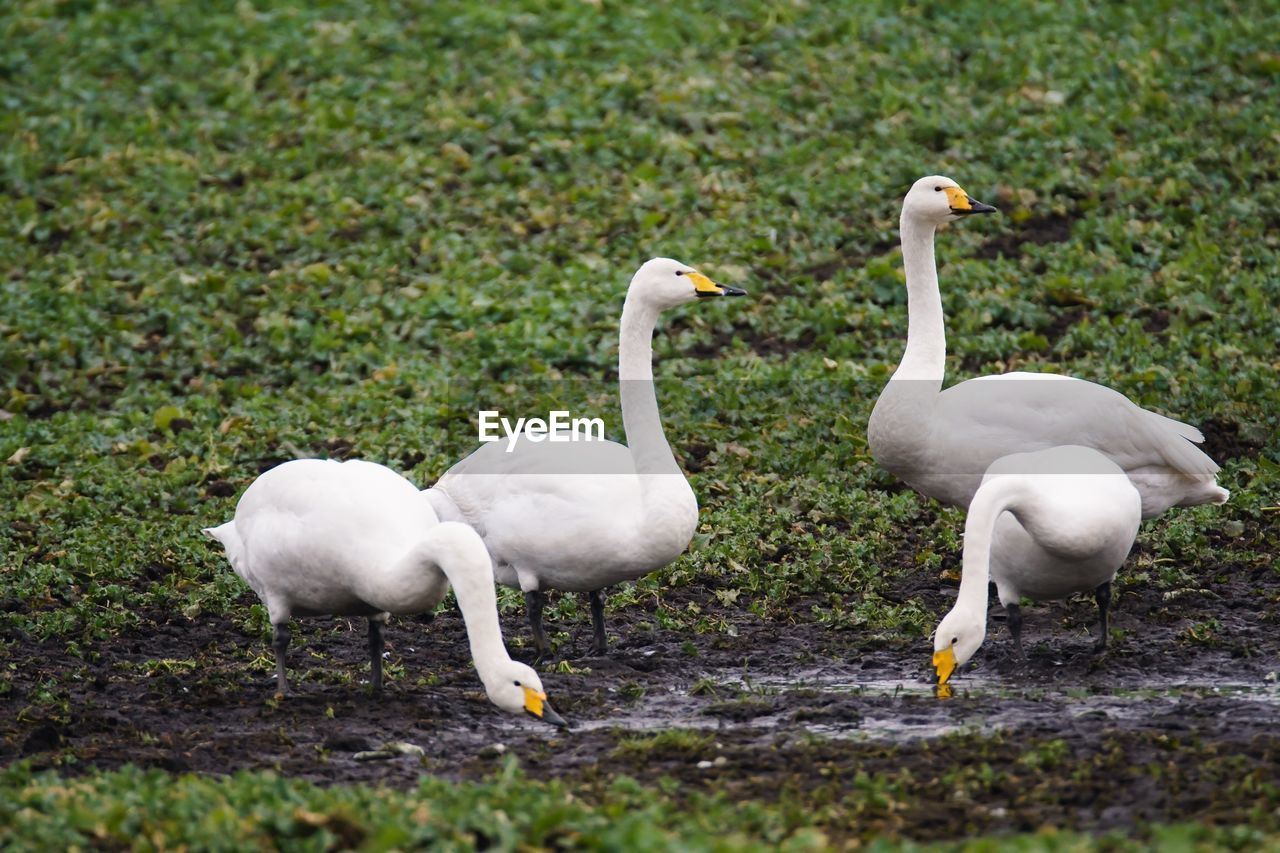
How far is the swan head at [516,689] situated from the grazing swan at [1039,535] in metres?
1.60

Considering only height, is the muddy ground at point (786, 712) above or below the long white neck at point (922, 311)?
below

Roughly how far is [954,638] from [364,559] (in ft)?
7.64

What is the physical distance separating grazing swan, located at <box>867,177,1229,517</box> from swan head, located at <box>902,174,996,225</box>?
932 mm

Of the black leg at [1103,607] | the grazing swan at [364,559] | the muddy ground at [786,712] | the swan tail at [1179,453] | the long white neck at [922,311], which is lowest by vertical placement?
the muddy ground at [786,712]

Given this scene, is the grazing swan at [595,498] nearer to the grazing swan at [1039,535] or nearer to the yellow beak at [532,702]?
the yellow beak at [532,702]

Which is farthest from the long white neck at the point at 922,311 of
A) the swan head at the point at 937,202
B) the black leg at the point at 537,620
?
the black leg at the point at 537,620

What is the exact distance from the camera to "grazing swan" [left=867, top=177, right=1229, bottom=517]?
7.89 metres

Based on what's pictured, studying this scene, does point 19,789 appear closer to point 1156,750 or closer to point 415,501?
point 415,501

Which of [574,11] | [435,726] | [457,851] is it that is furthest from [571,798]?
[574,11]

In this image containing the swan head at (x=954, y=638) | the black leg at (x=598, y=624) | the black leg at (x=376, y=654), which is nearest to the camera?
the swan head at (x=954, y=638)

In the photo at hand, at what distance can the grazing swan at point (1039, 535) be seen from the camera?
657 centimetres

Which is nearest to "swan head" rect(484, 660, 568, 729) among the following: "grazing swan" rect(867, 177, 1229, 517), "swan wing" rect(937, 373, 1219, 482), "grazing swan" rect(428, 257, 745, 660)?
"grazing swan" rect(428, 257, 745, 660)
